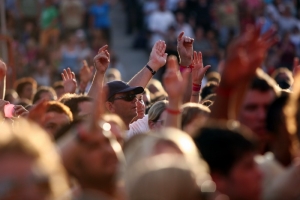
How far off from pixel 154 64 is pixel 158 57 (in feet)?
0.34

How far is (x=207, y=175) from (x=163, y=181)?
1.18 ft

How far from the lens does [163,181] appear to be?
A: 3.71m

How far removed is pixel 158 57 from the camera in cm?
871

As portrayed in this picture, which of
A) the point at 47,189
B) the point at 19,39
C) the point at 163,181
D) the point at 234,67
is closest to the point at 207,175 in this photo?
the point at 163,181

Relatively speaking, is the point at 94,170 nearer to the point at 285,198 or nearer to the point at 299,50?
the point at 285,198

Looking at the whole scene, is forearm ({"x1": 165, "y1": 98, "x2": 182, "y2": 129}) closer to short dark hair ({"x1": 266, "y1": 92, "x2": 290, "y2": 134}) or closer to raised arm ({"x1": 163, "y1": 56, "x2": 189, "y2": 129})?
raised arm ({"x1": 163, "y1": 56, "x2": 189, "y2": 129})

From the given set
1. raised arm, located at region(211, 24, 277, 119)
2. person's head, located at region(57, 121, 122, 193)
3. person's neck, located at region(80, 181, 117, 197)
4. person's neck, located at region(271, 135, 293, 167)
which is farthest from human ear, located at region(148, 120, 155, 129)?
person's neck, located at region(80, 181, 117, 197)

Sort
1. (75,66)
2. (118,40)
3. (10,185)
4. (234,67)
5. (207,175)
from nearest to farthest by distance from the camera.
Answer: (10,185) < (207,175) < (234,67) < (75,66) < (118,40)

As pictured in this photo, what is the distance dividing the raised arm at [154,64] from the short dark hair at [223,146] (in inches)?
165

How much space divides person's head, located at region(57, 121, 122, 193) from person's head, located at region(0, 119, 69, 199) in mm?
400

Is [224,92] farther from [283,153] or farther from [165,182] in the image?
[165,182]

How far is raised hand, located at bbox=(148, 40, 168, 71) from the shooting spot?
865cm

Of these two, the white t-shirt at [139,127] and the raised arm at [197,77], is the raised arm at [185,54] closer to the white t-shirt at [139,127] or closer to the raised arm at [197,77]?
the raised arm at [197,77]

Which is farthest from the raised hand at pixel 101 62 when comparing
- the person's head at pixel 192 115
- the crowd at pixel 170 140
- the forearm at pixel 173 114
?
the forearm at pixel 173 114
